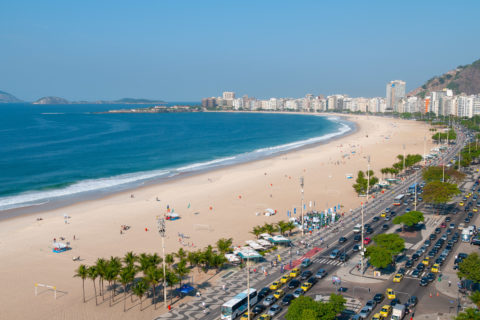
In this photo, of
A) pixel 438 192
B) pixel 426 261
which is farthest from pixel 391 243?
pixel 438 192

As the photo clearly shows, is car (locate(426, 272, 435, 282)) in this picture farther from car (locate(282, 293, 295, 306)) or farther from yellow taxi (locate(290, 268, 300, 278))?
car (locate(282, 293, 295, 306))

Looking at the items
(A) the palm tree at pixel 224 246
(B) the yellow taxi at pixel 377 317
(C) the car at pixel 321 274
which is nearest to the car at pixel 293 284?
(C) the car at pixel 321 274

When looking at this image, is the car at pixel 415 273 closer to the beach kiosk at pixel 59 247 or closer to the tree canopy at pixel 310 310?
the tree canopy at pixel 310 310

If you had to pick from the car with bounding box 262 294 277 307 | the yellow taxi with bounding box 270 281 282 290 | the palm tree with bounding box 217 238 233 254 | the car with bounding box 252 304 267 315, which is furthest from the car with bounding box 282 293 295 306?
the palm tree with bounding box 217 238 233 254

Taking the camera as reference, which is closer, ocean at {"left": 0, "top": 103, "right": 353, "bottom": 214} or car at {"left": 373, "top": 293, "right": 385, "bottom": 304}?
car at {"left": 373, "top": 293, "right": 385, "bottom": 304}

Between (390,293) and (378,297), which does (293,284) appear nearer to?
(378,297)

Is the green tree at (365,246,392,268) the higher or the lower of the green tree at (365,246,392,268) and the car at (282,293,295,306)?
the higher
